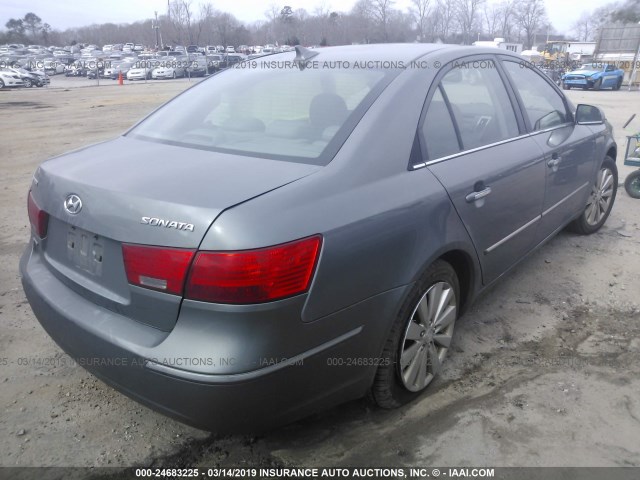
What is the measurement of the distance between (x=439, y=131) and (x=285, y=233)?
1232mm

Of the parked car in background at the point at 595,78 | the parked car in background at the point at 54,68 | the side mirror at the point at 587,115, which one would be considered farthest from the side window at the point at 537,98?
the parked car in background at the point at 54,68

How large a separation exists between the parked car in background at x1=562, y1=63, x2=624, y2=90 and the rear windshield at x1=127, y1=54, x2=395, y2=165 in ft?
94.8

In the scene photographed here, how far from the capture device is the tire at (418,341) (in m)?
2.34

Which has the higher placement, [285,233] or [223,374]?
[285,233]

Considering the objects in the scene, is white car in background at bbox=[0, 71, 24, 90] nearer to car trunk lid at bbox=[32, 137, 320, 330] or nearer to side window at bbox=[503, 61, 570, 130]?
car trunk lid at bbox=[32, 137, 320, 330]

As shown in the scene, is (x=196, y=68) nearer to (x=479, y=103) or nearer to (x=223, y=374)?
(x=479, y=103)

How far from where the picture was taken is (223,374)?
1776 millimetres

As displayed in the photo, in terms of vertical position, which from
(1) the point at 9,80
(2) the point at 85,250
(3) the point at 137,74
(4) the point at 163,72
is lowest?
(3) the point at 137,74

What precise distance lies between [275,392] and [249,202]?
68 cm

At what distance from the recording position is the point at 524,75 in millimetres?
3693

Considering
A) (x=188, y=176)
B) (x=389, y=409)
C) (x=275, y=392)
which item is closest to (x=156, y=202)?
(x=188, y=176)

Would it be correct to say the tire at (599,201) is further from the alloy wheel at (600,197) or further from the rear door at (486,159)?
the rear door at (486,159)

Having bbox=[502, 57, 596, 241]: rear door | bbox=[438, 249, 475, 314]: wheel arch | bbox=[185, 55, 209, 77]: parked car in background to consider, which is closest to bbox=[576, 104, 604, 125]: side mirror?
bbox=[502, 57, 596, 241]: rear door

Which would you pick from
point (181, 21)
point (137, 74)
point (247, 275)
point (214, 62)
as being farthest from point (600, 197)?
point (181, 21)
